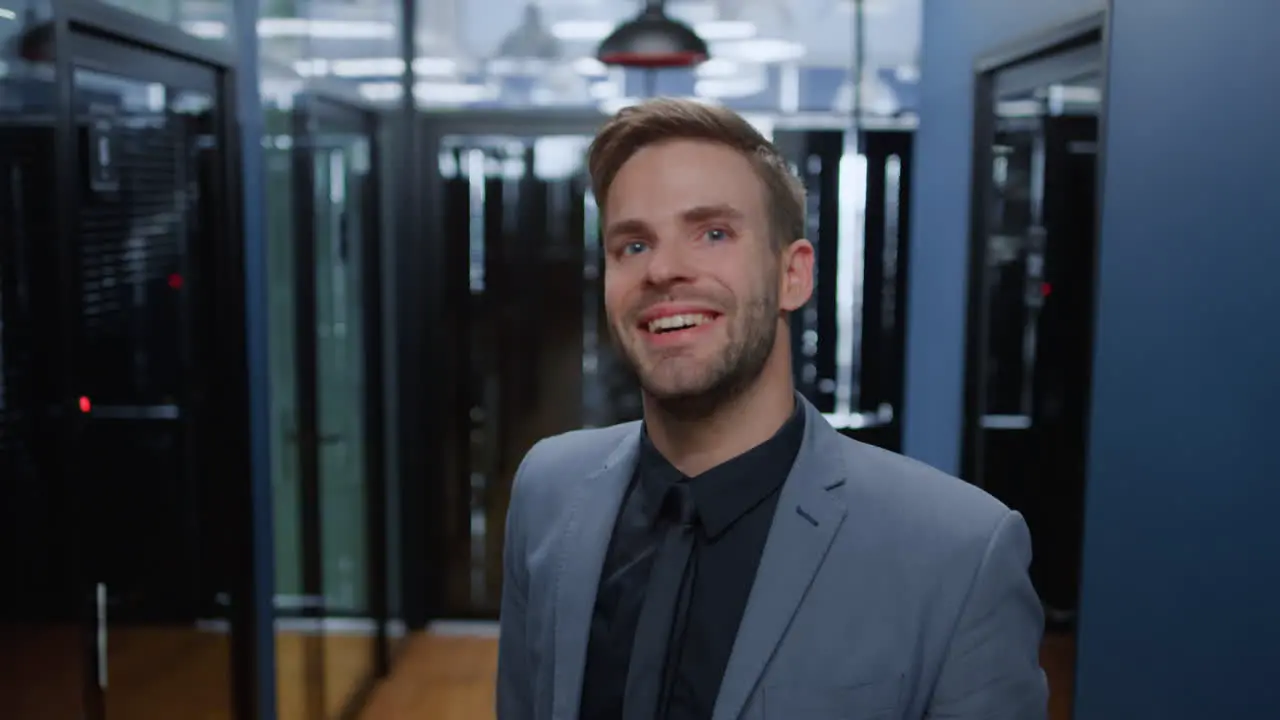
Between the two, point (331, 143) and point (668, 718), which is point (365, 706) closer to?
point (331, 143)

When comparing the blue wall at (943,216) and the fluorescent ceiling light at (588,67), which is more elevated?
the fluorescent ceiling light at (588,67)

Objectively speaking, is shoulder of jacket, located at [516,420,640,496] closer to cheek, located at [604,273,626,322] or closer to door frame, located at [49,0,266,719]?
cheek, located at [604,273,626,322]

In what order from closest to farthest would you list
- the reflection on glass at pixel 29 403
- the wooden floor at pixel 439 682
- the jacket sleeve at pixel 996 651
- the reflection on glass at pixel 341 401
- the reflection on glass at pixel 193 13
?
the jacket sleeve at pixel 996 651 < the reflection on glass at pixel 29 403 < the reflection on glass at pixel 193 13 < the reflection on glass at pixel 341 401 < the wooden floor at pixel 439 682

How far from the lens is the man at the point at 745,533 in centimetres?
111

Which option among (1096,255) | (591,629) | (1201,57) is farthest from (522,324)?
(591,629)

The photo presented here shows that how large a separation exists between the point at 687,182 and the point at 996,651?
0.55m

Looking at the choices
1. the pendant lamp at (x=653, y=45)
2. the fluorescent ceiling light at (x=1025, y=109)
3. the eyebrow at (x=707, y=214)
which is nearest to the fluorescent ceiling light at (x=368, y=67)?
the pendant lamp at (x=653, y=45)

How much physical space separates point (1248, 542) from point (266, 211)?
2429 mm

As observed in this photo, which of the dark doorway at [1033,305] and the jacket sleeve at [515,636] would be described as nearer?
the jacket sleeve at [515,636]

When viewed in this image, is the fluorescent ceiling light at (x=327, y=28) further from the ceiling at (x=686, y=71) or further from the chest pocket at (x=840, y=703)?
the chest pocket at (x=840, y=703)

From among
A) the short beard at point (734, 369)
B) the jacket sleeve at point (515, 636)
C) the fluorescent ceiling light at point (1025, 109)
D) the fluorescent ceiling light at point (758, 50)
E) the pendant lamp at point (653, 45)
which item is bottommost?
the jacket sleeve at point (515, 636)

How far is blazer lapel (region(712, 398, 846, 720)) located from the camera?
3.67ft

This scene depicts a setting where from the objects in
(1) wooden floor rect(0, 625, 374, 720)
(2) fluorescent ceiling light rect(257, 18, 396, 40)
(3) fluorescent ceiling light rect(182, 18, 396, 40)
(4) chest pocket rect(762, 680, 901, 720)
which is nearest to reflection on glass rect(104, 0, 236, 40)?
(3) fluorescent ceiling light rect(182, 18, 396, 40)

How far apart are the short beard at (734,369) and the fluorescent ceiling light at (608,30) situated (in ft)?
11.8
